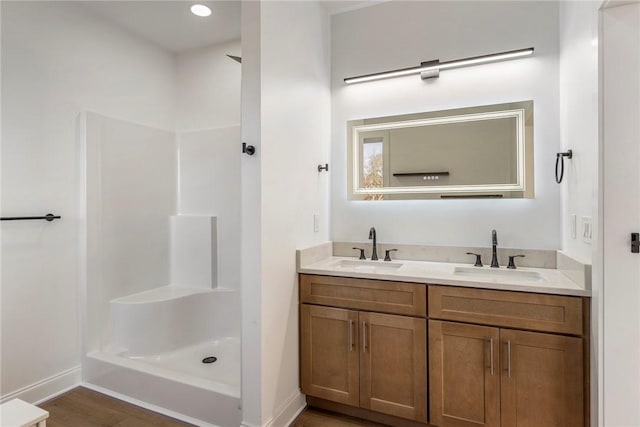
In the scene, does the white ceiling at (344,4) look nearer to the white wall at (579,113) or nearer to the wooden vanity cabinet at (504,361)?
the white wall at (579,113)

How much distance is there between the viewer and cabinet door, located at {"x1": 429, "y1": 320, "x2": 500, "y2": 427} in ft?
5.43

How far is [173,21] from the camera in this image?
2.64m

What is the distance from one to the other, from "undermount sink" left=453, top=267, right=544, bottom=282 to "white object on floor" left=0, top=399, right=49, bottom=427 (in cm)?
198

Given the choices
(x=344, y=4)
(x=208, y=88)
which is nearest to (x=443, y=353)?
(x=344, y=4)

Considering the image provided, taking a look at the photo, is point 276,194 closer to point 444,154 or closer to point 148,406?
point 444,154

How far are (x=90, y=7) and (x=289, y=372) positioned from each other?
9.93ft

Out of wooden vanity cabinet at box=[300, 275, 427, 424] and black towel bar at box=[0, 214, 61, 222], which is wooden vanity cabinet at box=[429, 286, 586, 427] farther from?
black towel bar at box=[0, 214, 61, 222]

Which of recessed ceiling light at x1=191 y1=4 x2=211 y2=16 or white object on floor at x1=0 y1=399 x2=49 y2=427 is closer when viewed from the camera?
white object on floor at x1=0 y1=399 x2=49 y2=427

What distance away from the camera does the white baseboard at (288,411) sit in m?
1.84

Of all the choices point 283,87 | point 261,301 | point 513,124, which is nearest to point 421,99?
point 513,124

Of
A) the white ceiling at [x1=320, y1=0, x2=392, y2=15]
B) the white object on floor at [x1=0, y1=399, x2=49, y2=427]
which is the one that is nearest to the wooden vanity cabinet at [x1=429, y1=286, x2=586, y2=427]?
the white object on floor at [x1=0, y1=399, x2=49, y2=427]

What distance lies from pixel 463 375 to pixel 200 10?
303 centimetres

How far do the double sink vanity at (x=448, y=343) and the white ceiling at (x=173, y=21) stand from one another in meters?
1.99

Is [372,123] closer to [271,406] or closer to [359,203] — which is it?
[359,203]
